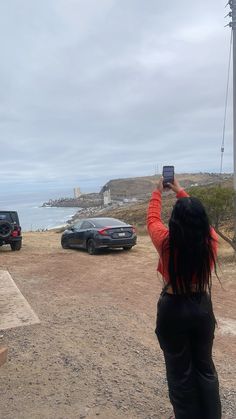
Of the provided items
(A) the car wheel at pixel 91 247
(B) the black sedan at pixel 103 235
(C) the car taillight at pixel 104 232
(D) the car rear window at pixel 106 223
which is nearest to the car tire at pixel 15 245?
(B) the black sedan at pixel 103 235

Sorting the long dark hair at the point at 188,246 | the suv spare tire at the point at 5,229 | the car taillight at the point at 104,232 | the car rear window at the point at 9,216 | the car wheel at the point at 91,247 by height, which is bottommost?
the car wheel at the point at 91,247

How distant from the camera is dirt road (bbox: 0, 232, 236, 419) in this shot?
408 cm

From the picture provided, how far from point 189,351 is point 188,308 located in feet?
1.03

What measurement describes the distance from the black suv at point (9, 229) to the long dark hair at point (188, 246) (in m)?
14.4

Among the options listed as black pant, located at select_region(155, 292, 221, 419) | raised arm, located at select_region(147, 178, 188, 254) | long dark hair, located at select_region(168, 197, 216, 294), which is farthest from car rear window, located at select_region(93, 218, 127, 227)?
long dark hair, located at select_region(168, 197, 216, 294)

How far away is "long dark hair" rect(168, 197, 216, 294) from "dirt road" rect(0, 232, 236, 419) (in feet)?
5.58

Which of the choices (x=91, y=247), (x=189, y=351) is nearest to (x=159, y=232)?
(x=189, y=351)

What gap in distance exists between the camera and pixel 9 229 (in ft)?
55.5

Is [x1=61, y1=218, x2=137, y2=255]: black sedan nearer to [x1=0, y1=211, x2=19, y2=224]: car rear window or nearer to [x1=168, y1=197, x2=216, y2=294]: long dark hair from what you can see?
[x1=0, y1=211, x2=19, y2=224]: car rear window

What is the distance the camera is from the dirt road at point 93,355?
4.08m

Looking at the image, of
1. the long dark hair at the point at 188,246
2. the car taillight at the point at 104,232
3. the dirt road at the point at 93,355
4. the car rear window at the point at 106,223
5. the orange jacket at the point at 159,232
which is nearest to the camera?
the long dark hair at the point at 188,246

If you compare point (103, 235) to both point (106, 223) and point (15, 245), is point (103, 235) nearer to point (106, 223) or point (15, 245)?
point (106, 223)

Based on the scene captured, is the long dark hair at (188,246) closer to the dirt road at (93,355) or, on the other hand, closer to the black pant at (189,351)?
the black pant at (189,351)

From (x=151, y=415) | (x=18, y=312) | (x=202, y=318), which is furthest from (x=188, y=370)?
(x=18, y=312)
